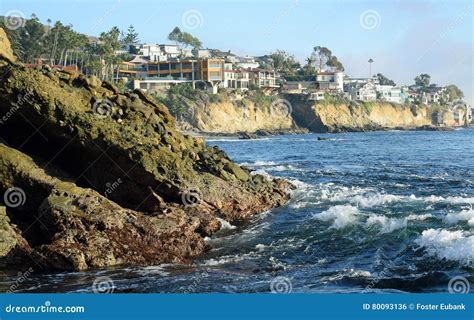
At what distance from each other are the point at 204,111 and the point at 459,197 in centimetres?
9722

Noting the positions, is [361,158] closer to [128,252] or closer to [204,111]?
[128,252]

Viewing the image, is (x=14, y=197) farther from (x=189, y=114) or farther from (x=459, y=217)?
(x=189, y=114)

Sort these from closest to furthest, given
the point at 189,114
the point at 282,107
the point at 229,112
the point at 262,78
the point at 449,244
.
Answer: the point at 449,244 → the point at 189,114 → the point at 229,112 → the point at 282,107 → the point at 262,78

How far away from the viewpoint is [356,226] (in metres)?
22.1

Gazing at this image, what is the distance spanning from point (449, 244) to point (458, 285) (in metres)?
3.31

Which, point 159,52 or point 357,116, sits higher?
point 159,52

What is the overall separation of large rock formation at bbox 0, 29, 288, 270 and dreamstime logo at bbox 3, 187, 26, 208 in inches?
1.4

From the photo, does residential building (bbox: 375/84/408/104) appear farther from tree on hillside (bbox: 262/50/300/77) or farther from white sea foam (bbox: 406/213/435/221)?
white sea foam (bbox: 406/213/435/221)

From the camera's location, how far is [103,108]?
77.2ft

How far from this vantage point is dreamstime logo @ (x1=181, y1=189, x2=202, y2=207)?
2297 cm

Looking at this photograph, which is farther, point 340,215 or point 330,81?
point 330,81
